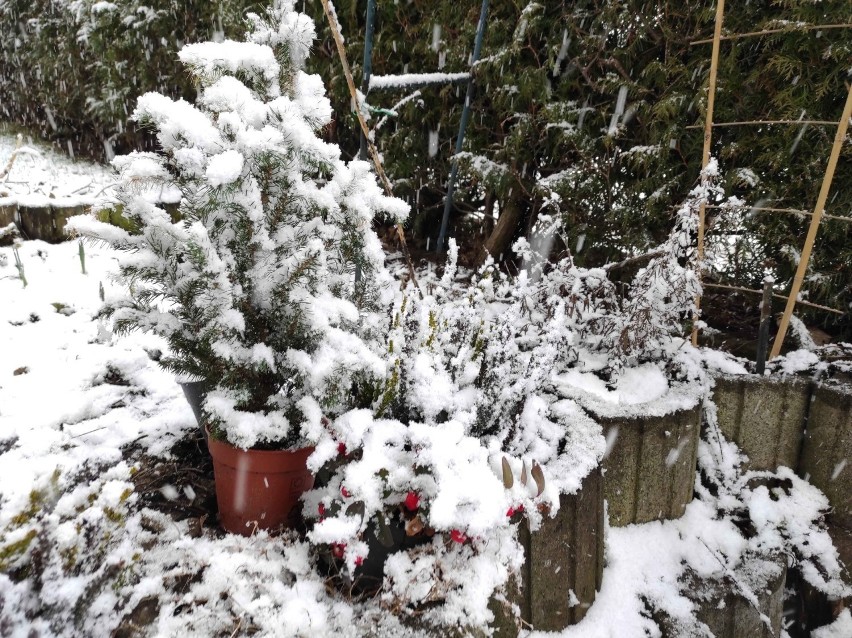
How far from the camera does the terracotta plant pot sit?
4.43 feet

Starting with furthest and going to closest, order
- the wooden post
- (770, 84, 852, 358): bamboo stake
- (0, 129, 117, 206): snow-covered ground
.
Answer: (0, 129, 117, 206): snow-covered ground → the wooden post → (770, 84, 852, 358): bamboo stake

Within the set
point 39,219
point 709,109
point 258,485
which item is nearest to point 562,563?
point 258,485

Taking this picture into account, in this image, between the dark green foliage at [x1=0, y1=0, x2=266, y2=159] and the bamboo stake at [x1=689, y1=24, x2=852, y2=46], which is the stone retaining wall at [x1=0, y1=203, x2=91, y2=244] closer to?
the dark green foliage at [x1=0, y1=0, x2=266, y2=159]

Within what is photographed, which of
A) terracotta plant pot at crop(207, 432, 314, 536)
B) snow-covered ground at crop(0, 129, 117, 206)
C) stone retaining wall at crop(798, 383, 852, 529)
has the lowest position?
stone retaining wall at crop(798, 383, 852, 529)

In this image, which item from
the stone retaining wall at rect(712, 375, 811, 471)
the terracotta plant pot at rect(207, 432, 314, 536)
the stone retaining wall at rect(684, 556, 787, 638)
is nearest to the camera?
the terracotta plant pot at rect(207, 432, 314, 536)

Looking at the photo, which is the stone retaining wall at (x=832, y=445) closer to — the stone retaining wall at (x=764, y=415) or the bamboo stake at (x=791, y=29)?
the stone retaining wall at (x=764, y=415)

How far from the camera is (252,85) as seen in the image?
4.43 feet

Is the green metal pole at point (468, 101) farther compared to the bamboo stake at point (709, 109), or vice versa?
the green metal pole at point (468, 101)

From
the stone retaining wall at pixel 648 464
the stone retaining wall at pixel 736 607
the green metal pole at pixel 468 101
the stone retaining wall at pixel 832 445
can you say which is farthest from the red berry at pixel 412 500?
the green metal pole at pixel 468 101

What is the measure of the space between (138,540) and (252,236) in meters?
0.85

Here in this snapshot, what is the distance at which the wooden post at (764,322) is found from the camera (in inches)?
75.8

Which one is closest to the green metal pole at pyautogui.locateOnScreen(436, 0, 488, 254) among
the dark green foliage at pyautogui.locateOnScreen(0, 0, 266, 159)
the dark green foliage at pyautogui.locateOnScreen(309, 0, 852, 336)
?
Answer: the dark green foliage at pyautogui.locateOnScreen(309, 0, 852, 336)

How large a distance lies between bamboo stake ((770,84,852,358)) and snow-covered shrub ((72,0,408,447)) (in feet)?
5.21

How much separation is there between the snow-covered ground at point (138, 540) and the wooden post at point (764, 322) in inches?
15.2
